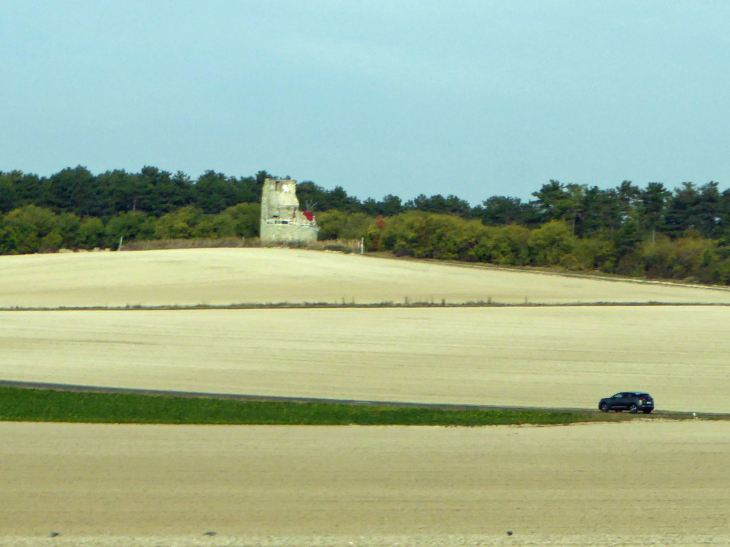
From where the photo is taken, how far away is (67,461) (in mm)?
9352

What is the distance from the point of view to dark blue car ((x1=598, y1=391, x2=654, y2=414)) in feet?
46.0

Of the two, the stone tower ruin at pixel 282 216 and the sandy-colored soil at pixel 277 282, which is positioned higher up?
the stone tower ruin at pixel 282 216

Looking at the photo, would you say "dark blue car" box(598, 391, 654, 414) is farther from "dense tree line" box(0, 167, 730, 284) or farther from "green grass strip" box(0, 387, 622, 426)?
"dense tree line" box(0, 167, 730, 284)

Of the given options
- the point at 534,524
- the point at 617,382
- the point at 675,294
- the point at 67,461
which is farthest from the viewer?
the point at 675,294

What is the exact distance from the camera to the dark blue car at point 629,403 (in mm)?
14023

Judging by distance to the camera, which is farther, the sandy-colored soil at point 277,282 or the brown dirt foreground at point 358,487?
the sandy-colored soil at point 277,282

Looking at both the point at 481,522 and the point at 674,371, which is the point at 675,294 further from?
the point at 481,522

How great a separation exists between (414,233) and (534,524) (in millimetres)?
56321

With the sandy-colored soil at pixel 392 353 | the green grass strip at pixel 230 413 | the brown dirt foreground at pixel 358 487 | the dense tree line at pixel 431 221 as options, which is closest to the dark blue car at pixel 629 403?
the green grass strip at pixel 230 413

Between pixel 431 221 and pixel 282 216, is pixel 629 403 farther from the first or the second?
pixel 282 216

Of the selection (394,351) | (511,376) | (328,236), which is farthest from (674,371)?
(328,236)

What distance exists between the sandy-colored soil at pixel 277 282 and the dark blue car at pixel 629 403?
23311 mm

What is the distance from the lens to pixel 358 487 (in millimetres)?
8398

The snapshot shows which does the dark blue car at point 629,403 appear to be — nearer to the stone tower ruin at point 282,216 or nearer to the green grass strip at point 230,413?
the green grass strip at point 230,413
